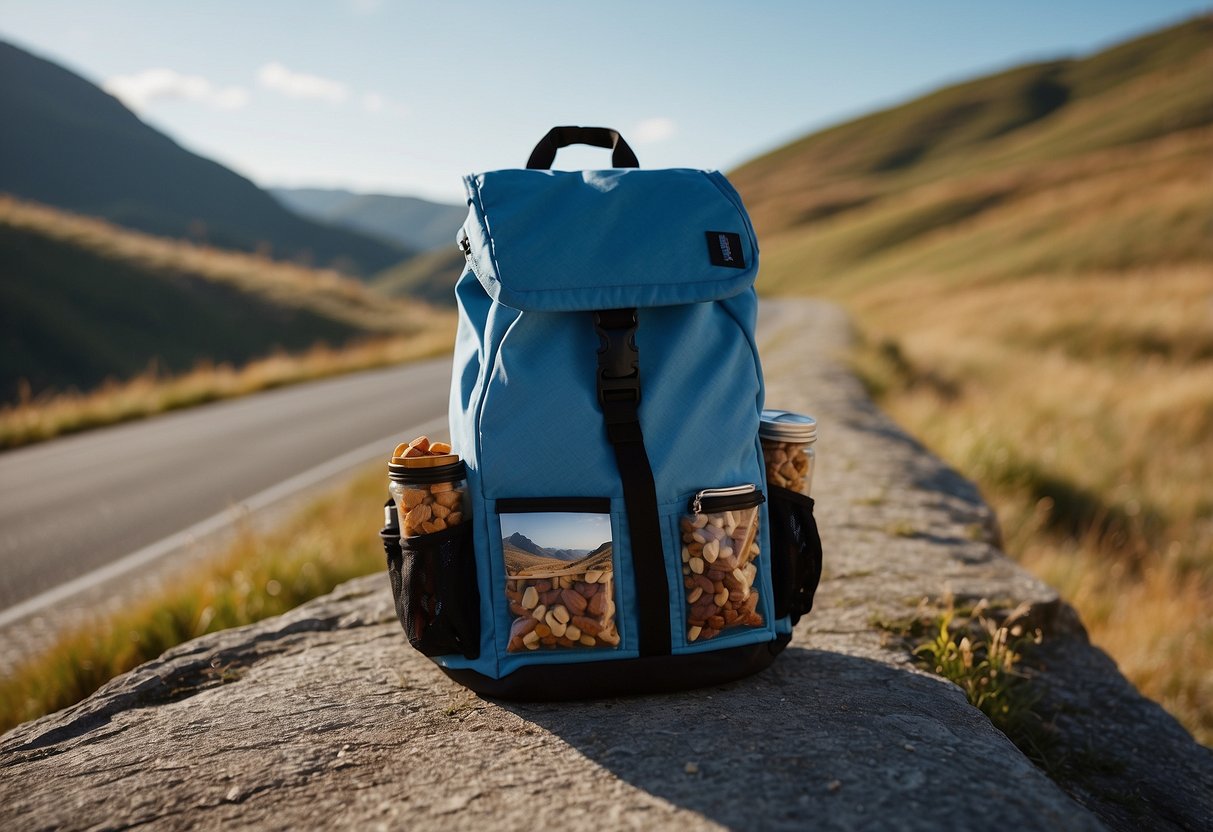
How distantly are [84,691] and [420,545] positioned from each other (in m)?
1.98

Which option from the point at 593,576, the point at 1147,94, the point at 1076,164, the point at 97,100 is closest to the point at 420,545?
the point at 593,576

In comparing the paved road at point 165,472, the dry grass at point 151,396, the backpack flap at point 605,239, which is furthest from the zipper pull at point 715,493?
the dry grass at point 151,396

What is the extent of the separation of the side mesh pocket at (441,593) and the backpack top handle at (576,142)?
3.70 feet

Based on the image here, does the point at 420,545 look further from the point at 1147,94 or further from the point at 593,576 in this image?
the point at 1147,94

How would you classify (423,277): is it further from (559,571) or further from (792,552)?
(559,571)

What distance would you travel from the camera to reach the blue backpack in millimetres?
2078

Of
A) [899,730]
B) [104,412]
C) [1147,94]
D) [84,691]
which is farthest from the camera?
[1147,94]

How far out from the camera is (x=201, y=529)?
570cm

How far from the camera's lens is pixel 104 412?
10797mm

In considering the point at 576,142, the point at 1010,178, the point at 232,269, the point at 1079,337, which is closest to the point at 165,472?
the point at 576,142

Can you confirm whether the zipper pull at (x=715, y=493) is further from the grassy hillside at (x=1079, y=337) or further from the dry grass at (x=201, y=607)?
the grassy hillside at (x=1079, y=337)

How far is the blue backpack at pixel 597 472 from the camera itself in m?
2.08

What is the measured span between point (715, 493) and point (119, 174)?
122 m

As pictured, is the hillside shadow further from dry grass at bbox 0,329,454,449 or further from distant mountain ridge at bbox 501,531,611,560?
dry grass at bbox 0,329,454,449
